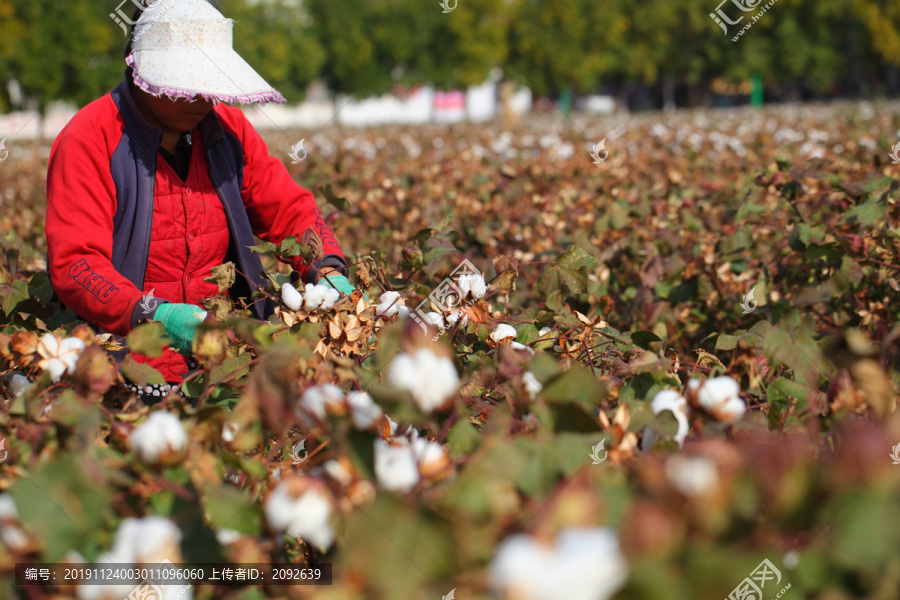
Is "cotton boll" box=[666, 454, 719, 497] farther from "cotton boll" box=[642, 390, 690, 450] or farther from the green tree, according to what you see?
the green tree

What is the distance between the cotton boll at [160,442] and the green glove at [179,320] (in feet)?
2.56

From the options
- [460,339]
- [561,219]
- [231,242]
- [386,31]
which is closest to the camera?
[460,339]

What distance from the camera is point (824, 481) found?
2.05 ft

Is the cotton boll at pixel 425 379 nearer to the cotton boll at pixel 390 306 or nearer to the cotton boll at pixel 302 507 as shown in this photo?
the cotton boll at pixel 302 507

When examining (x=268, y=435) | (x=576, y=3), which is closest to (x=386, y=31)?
(x=576, y=3)

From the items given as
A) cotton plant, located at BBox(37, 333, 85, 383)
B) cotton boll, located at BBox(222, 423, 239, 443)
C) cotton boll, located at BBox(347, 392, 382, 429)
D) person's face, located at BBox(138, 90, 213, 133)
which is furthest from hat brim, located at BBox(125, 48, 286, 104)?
cotton boll, located at BBox(347, 392, 382, 429)

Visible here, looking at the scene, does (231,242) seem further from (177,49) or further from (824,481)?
(824,481)

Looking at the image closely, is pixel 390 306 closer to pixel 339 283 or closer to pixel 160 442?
pixel 339 283

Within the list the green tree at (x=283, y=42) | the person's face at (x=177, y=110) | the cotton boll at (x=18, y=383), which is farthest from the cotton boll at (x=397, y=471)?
the green tree at (x=283, y=42)

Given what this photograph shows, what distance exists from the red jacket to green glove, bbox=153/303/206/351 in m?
0.07

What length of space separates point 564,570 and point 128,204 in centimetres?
167

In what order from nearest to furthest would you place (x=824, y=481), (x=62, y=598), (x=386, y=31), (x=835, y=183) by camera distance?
1. (x=824, y=481)
2. (x=62, y=598)
3. (x=835, y=183)
4. (x=386, y=31)

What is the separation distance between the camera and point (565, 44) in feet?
112

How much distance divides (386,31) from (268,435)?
4022 cm
